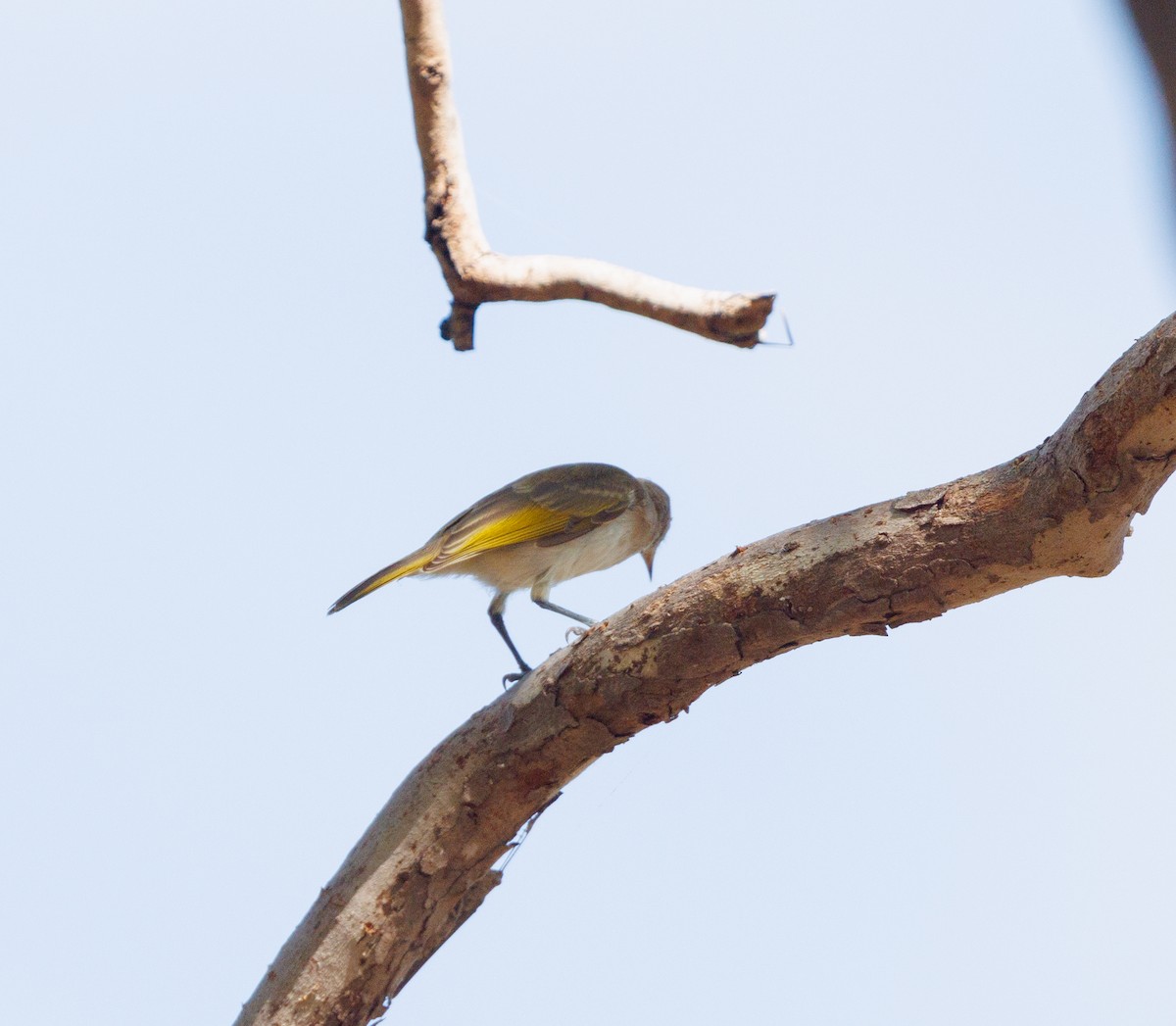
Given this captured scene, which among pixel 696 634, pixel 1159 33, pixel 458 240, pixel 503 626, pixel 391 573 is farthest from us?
pixel 503 626

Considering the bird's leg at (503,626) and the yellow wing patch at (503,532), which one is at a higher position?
the yellow wing patch at (503,532)

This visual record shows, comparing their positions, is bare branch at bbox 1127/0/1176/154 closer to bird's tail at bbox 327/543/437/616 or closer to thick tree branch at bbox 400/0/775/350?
thick tree branch at bbox 400/0/775/350

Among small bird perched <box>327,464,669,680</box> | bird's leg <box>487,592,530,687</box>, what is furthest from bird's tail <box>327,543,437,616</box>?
bird's leg <box>487,592,530,687</box>

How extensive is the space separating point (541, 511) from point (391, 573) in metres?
0.98

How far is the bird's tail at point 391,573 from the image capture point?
5.29 metres

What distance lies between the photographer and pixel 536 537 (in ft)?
19.7

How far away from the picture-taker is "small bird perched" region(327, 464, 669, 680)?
18.8ft

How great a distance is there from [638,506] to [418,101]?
334 cm

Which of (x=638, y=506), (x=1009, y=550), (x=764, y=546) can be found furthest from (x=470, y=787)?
(x=638, y=506)

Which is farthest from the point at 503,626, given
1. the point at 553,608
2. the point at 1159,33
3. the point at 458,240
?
the point at 1159,33

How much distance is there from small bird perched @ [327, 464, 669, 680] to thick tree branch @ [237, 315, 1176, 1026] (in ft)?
5.65

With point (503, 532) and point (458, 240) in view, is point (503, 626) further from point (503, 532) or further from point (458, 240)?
point (458, 240)

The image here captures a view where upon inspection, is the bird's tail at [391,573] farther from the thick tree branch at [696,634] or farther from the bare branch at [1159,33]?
the bare branch at [1159,33]

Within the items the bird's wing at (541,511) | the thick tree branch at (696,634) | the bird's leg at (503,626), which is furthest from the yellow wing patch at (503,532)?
the thick tree branch at (696,634)
